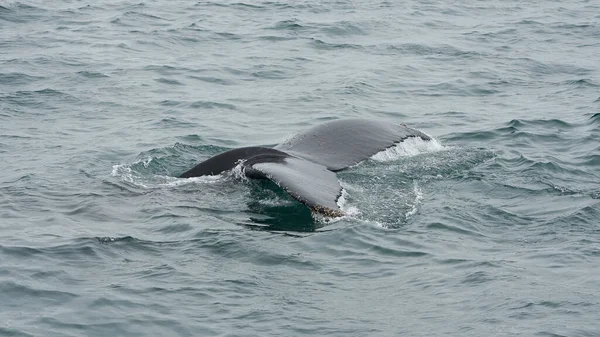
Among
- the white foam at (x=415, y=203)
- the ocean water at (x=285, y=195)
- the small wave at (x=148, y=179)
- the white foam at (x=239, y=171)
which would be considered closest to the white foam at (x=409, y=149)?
the ocean water at (x=285, y=195)

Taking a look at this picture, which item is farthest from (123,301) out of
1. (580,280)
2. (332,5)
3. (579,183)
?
(332,5)

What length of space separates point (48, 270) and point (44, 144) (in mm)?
5594

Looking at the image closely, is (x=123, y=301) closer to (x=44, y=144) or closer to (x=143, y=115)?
(x=44, y=144)

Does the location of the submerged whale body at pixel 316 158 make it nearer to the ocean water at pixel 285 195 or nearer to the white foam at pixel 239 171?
the white foam at pixel 239 171

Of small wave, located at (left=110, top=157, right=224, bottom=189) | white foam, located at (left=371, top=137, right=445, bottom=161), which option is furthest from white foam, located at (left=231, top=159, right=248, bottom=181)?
white foam, located at (left=371, top=137, right=445, bottom=161)

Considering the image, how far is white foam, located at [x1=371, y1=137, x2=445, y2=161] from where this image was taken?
38.6ft

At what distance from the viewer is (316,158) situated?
435 inches

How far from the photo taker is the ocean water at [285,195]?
26.7 ft

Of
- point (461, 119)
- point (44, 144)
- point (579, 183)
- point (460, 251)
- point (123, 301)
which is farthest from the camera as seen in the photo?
point (461, 119)

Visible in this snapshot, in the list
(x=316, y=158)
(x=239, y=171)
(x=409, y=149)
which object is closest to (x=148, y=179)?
(x=239, y=171)

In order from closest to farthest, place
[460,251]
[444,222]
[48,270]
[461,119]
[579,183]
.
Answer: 1. [48,270]
2. [460,251]
3. [444,222]
4. [579,183]
5. [461,119]

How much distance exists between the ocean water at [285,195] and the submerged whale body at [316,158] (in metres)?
0.18

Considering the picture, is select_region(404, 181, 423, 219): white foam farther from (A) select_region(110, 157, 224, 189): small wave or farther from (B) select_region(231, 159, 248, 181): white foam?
(A) select_region(110, 157, 224, 189): small wave

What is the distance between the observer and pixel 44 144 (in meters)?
14.1
